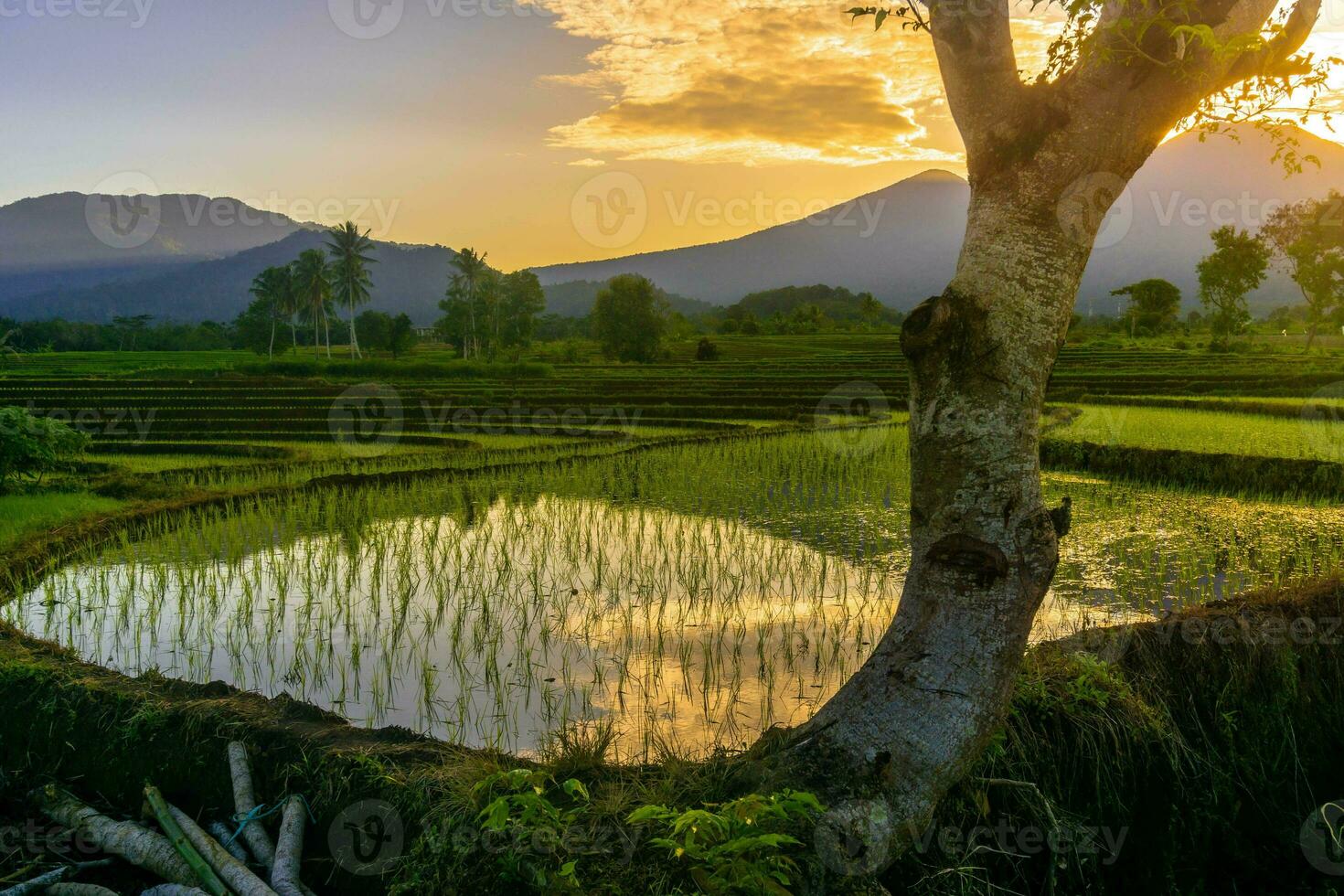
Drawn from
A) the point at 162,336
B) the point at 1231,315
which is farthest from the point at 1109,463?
the point at 162,336

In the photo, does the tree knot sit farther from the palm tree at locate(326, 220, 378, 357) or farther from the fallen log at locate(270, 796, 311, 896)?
the palm tree at locate(326, 220, 378, 357)

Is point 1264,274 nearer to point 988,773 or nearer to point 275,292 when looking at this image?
point 988,773

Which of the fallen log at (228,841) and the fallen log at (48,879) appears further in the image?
the fallen log at (228,841)

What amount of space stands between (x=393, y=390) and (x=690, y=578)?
2438 cm

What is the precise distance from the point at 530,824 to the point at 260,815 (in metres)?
1.35

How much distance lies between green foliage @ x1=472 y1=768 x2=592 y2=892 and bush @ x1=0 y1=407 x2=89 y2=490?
11.0m

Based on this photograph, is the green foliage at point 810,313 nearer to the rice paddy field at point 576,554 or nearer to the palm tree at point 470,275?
the palm tree at point 470,275

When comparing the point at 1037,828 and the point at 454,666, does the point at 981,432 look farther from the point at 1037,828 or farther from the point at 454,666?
the point at 454,666

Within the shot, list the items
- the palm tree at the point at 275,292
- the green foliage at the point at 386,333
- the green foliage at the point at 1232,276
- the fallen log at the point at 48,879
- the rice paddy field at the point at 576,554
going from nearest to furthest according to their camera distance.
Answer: the fallen log at the point at 48,879
the rice paddy field at the point at 576,554
the green foliage at the point at 1232,276
the green foliage at the point at 386,333
the palm tree at the point at 275,292

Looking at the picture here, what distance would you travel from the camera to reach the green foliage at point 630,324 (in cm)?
5438

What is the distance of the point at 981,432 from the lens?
292cm

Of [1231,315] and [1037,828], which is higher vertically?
[1231,315]

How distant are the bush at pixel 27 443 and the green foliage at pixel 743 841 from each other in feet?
38.0

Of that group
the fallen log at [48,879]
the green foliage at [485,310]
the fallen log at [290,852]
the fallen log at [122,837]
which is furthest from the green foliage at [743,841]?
the green foliage at [485,310]
